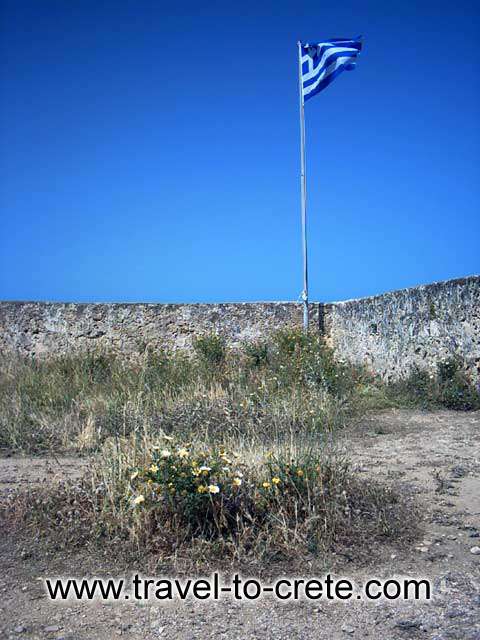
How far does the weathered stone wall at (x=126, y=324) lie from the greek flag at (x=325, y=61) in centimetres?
473

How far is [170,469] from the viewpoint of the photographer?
377 cm

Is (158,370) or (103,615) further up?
(158,370)

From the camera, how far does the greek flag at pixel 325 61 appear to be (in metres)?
12.7

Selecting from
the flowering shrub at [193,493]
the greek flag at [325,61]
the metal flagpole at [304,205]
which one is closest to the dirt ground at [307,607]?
the flowering shrub at [193,493]

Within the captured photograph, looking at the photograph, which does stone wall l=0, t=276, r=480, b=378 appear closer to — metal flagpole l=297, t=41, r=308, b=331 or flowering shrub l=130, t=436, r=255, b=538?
metal flagpole l=297, t=41, r=308, b=331

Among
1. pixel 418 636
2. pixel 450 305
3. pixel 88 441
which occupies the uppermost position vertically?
pixel 450 305

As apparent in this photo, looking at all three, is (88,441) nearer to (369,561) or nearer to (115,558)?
(115,558)

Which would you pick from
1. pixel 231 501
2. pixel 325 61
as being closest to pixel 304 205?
pixel 325 61

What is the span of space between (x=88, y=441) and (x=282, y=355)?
5.70 m

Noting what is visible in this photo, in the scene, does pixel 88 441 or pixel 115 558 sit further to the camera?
pixel 88 441

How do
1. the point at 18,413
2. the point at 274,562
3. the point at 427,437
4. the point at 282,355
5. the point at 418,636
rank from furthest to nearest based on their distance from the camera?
the point at 282,355
the point at 18,413
the point at 427,437
the point at 274,562
the point at 418,636

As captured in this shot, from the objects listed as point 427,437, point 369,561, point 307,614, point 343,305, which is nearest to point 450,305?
point 427,437

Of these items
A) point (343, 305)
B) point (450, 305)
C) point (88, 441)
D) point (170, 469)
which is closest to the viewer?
point (170, 469)

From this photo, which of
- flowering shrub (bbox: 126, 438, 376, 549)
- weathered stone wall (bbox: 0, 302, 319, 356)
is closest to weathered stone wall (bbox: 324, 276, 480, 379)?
weathered stone wall (bbox: 0, 302, 319, 356)
